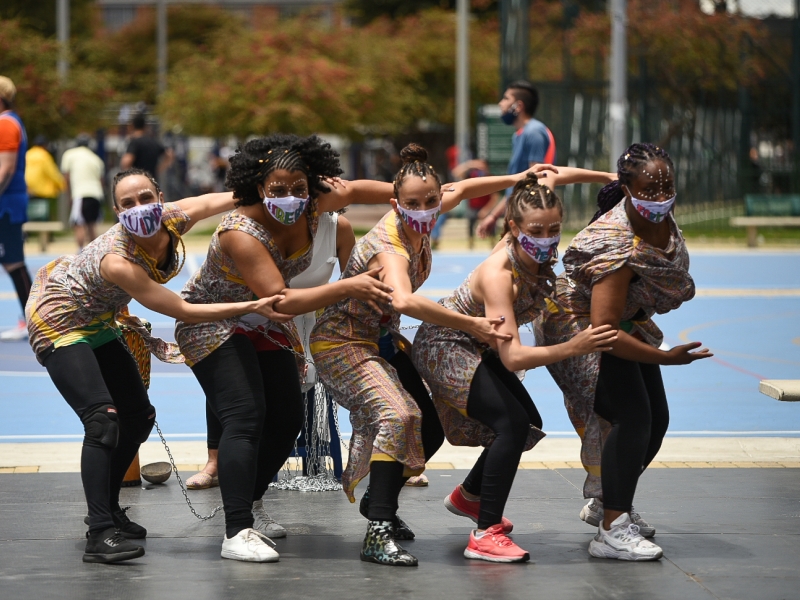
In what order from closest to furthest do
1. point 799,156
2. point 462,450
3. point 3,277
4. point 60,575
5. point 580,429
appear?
point 60,575 → point 580,429 → point 462,450 → point 3,277 → point 799,156

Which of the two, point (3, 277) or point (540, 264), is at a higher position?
point (540, 264)

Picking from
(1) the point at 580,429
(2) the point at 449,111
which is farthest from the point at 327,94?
(1) the point at 580,429

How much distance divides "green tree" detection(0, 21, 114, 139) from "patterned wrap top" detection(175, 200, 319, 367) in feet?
72.0

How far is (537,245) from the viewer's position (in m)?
5.12

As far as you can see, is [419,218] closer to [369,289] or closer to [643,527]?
[369,289]

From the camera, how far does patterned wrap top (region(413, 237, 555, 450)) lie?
521 centimetres

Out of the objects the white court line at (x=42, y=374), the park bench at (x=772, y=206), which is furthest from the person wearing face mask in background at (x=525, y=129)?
the park bench at (x=772, y=206)

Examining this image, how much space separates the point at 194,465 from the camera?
7.05 m

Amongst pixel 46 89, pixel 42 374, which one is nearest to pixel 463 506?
pixel 42 374

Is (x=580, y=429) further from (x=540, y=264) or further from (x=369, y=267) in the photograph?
(x=369, y=267)

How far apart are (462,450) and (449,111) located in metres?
31.0

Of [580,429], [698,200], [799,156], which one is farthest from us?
[698,200]

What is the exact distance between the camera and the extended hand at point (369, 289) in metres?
4.98

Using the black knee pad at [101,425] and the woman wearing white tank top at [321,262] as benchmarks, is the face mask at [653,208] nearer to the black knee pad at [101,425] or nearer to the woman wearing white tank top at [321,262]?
the woman wearing white tank top at [321,262]
